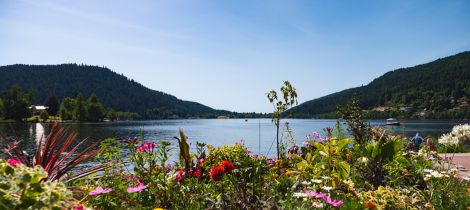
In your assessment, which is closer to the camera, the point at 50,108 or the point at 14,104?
the point at 14,104

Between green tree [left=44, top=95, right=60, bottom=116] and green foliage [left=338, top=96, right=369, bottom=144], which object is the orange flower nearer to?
green foliage [left=338, top=96, right=369, bottom=144]

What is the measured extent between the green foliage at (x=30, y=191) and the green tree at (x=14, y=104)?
109718 millimetres

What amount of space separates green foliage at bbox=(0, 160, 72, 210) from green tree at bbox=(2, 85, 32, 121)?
110 metres

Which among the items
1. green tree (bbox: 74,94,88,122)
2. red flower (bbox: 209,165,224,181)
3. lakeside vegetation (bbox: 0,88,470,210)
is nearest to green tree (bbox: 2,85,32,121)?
green tree (bbox: 74,94,88,122)

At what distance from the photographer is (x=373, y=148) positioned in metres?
5.15

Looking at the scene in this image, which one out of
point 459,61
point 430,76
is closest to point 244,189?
point 430,76

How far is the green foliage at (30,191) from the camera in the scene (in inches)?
56.1

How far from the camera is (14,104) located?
95.7 m

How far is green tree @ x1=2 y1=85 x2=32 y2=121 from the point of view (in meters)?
95.8

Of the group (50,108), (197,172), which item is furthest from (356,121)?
(50,108)

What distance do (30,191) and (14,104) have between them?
362ft

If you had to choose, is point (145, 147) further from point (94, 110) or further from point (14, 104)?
point (94, 110)

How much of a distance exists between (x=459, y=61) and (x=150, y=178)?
21768cm

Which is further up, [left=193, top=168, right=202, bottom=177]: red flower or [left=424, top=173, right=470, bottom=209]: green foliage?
[left=193, top=168, right=202, bottom=177]: red flower
